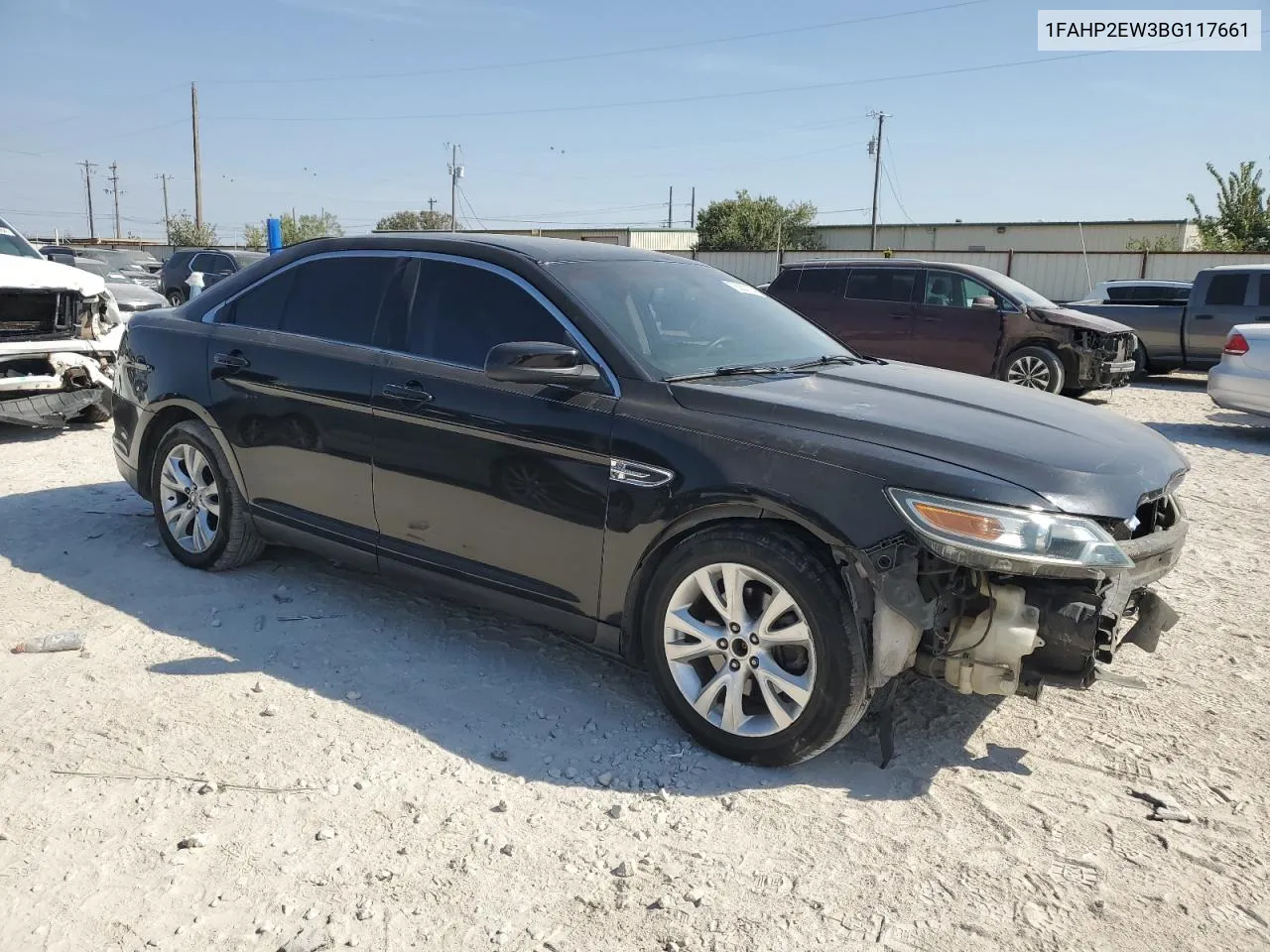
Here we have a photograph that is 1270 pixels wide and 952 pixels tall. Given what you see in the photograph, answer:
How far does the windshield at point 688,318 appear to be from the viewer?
12.6ft

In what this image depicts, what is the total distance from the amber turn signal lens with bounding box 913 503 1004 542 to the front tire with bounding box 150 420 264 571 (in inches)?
133

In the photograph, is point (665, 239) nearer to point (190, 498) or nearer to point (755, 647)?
point (190, 498)

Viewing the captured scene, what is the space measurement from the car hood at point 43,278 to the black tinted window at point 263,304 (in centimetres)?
412

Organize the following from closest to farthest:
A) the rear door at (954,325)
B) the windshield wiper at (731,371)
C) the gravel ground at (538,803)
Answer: the gravel ground at (538,803), the windshield wiper at (731,371), the rear door at (954,325)

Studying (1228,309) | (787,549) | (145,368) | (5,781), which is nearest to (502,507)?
(787,549)

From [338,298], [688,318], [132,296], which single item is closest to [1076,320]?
[688,318]

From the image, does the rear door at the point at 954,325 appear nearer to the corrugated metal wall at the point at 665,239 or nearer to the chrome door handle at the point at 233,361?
the chrome door handle at the point at 233,361

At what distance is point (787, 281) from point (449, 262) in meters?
10.6

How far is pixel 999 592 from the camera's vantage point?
10.1 feet

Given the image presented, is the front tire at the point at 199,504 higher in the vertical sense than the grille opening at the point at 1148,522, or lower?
lower

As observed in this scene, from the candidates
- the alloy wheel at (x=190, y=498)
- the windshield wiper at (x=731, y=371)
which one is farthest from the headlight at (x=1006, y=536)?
the alloy wheel at (x=190, y=498)

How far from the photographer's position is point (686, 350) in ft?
12.9

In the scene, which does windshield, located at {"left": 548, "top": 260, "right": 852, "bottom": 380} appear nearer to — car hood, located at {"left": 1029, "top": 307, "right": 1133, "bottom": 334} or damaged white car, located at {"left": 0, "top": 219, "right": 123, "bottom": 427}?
damaged white car, located at {"left": 0, "top": 219, "right": 123, "bottom": 427}

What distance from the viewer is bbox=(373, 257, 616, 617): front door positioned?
3.64 metres
